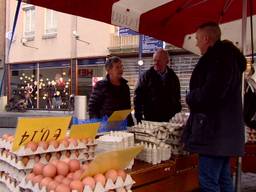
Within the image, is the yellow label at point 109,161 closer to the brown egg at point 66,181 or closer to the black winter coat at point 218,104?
the brown egg at point 66,181

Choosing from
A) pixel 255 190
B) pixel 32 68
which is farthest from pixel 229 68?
pixel 32 68

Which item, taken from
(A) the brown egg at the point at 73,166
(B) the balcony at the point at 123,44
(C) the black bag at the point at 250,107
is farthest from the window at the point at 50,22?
(A) the brown egg at the point at 73,166

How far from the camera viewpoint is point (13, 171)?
2.24 metres

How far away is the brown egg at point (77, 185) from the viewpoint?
5.73 feet

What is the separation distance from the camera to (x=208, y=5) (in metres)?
4.22

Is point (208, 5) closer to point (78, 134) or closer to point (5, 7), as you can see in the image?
point (78, 134)

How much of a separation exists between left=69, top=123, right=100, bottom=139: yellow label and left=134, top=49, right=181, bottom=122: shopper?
7.16 feet

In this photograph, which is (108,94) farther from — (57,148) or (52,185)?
(52,185)

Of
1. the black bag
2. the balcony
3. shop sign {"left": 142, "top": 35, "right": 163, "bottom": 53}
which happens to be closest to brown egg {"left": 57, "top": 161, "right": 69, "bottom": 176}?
the black bag

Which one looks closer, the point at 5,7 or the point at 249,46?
the point at 249,46

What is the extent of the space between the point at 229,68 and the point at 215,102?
26 centimetres

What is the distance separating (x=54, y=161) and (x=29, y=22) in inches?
845

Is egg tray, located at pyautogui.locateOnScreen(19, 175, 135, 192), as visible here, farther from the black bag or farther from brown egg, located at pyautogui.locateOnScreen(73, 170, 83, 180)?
the black bag

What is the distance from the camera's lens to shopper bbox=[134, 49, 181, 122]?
4.76 meters
